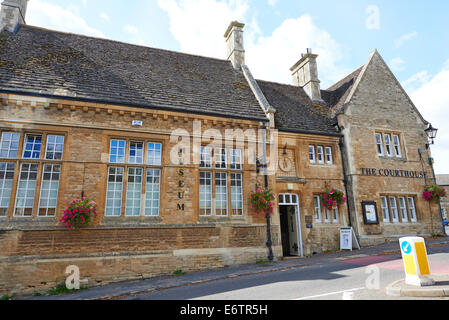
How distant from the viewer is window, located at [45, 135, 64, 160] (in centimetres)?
982

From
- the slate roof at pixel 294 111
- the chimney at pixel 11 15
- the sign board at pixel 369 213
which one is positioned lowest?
the sign board at pixel 369 213

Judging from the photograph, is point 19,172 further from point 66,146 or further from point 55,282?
point 55,282

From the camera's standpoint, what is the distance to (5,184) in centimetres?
916


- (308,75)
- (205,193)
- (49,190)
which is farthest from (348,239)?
(49,190)

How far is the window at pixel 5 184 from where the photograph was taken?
9.00m

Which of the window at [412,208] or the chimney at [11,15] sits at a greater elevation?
the chimney at [11,15]

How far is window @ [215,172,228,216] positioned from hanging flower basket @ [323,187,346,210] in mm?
5427

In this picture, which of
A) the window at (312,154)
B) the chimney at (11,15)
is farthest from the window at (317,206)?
the chimney at (11,15)

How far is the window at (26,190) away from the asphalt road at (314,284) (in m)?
5.08

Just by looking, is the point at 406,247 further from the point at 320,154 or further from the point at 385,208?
the point at 385,208

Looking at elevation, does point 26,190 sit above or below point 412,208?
above

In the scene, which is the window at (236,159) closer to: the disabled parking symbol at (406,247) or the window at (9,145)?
the disabled parking symbol at (406,247)

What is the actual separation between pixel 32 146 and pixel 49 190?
69.6 inches
